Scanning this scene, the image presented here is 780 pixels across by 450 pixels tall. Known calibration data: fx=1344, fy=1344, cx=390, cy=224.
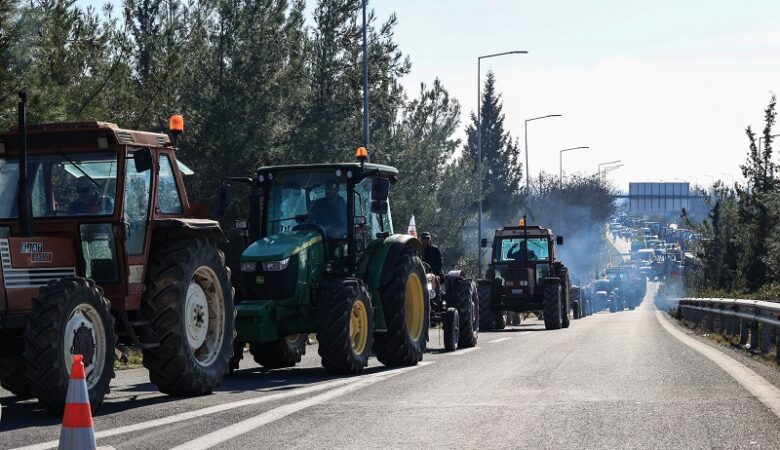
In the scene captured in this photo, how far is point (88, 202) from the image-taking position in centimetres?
1152

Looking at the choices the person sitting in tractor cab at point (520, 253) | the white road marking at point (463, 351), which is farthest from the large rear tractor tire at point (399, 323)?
the person sitting in tractor cab at point (520, 253)

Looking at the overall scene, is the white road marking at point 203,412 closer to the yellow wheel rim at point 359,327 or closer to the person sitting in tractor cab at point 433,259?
the yellow wheel rim at point 359,327

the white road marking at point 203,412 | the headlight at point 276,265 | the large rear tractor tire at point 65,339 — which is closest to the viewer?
the white road marking at point 203,412

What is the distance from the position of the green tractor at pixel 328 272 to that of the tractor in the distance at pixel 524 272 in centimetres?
1719

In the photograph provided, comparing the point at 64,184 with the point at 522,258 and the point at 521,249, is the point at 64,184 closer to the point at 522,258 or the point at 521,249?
the point at 522,258

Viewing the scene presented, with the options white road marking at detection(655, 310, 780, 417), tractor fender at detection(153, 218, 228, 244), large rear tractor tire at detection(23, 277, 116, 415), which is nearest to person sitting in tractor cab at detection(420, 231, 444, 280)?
white road marking at detection(655, 310, 780, 417)

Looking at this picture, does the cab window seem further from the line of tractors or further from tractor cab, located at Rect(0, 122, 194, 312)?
tractor cab, located at Rect(0, 122, 194, 312)

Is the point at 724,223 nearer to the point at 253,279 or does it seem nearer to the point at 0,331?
the point at 253,279

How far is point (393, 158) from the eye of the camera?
4134 centimetres

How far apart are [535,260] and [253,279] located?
20415 mm

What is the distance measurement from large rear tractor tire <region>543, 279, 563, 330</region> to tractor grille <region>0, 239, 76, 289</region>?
22.9m

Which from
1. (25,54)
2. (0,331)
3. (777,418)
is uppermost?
(25,54)

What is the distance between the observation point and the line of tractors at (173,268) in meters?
10.5

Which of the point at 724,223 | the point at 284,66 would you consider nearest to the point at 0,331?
the point at 284,66
